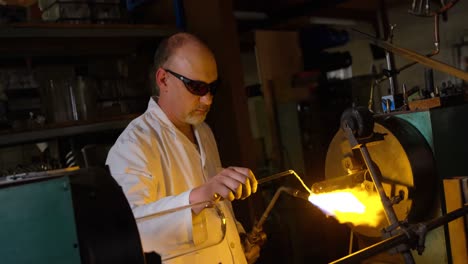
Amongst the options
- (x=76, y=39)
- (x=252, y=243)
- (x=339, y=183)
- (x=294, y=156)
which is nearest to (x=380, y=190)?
(x=339, y=183)

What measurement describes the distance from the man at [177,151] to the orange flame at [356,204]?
288 mm

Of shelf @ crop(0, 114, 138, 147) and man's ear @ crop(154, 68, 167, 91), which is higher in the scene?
man's ear @ crop(154, 68, 167, 91)

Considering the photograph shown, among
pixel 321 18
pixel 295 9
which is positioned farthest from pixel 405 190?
pixel 321 18

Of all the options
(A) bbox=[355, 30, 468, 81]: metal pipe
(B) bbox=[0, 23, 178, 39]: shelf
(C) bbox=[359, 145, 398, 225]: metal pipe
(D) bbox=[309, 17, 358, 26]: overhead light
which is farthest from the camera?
(D) bbox=[309, 17, 358, 26]: overhead light

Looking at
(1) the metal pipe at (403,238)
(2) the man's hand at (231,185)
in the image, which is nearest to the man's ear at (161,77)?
(2) the man's hand at (231,185)

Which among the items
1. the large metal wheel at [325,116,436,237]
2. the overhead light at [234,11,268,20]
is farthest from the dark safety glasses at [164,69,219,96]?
the overhead light at [234,11,268,20]

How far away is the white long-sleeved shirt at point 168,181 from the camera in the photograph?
1.02m

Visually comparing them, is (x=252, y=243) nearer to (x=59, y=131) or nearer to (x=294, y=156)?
(x=59, y=131)

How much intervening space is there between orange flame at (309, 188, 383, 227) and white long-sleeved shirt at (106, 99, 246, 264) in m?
0.33

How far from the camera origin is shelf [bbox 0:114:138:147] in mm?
1707

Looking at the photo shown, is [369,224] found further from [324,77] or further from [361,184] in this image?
[324,77]

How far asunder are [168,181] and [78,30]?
924 mm

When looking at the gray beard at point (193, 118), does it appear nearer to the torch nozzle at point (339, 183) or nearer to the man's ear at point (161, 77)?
the man's ear at point (161, 77)

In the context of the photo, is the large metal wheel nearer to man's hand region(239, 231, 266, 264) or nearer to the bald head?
man's hand region(239, 231, 266, 264)
